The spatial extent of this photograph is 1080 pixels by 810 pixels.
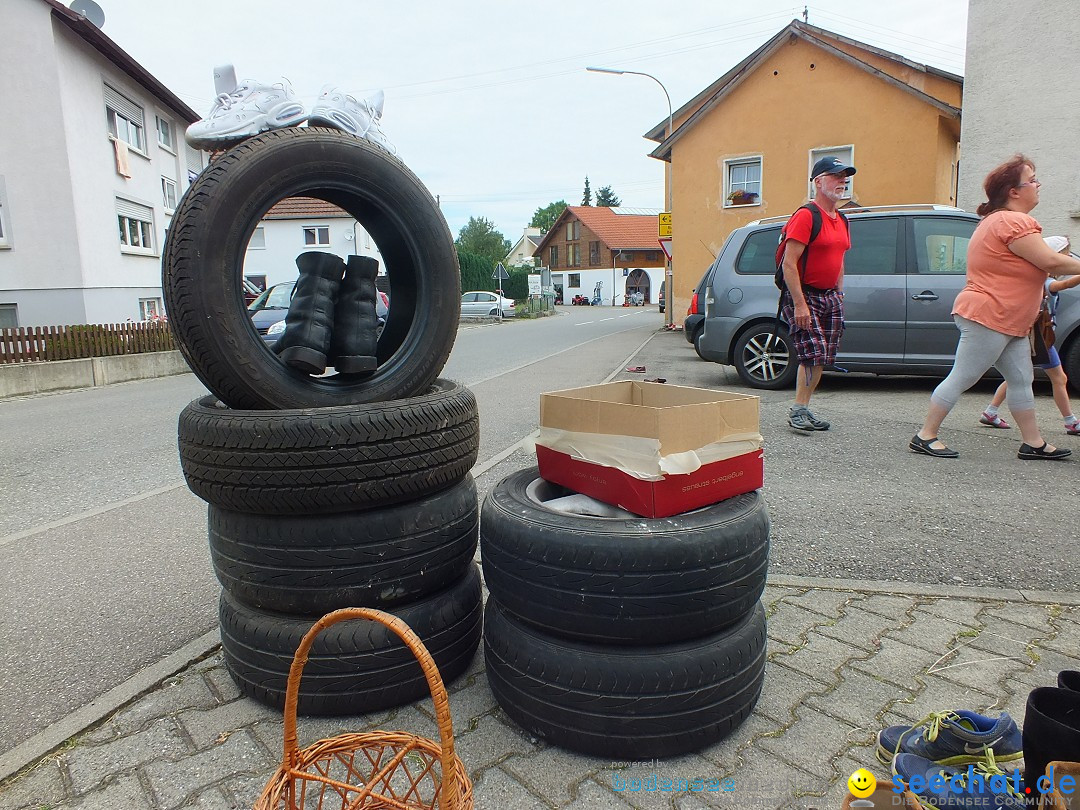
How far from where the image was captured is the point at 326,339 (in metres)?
2.63

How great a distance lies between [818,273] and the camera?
5641mm

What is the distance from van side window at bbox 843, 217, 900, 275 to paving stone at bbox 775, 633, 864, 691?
665 centimetres

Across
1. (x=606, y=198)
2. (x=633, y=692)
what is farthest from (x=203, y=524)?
(x=606, y=198)

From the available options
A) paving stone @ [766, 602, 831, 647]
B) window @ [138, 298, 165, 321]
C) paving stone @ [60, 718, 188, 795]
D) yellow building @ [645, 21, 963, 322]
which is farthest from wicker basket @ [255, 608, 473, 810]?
window @ [138, 298, 165, 321]

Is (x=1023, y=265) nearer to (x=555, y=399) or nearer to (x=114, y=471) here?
(x=555, y=399)

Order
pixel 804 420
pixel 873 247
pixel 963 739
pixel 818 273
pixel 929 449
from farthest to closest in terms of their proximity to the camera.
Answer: pixel 873 247 < pixel 804 420 < pixel 818 273 < pixel 929 449 < pixel 963 739

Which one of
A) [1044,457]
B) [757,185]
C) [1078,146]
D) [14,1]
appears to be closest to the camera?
[1044,457]

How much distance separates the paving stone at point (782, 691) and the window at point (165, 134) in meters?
28.4

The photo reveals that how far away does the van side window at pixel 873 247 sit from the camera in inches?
326

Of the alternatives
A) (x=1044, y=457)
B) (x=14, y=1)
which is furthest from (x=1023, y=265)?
(x=14, y=1)

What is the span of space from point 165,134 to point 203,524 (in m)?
26.9

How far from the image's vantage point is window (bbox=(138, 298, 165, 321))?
21.6 meters

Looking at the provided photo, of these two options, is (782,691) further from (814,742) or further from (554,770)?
(554,770)

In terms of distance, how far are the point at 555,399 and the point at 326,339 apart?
0.87m
